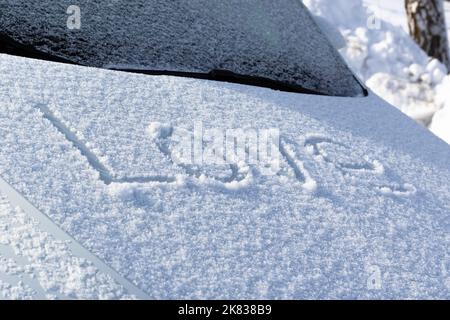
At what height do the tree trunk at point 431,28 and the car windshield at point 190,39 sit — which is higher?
the tree trunk at point 431,28

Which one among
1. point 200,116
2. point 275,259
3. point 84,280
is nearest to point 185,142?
point 200,116

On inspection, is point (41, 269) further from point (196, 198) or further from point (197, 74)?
point (197, 74)

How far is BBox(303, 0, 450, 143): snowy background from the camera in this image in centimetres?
553

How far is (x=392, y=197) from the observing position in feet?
5.85

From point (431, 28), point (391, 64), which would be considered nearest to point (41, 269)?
point (391, 64)

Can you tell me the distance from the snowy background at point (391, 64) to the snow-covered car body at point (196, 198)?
3309 mm

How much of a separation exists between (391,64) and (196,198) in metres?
4.74

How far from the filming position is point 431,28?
6832mm

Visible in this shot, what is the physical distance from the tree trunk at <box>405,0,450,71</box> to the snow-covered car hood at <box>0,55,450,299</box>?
501 centimetres

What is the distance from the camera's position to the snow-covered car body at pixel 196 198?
4.29ft
